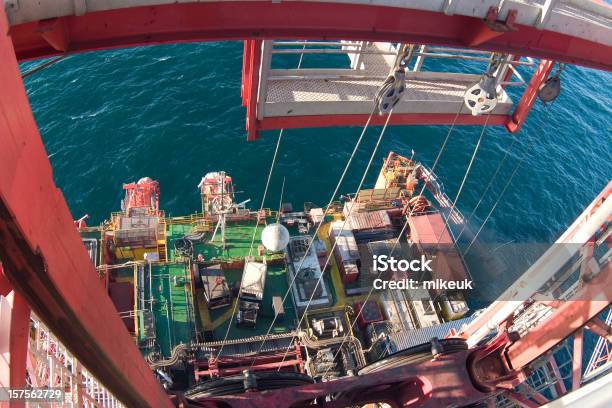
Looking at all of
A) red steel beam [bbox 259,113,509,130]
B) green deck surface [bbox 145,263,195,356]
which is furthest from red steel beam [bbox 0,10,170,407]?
green deck surface [bbox 145,263,195,356]

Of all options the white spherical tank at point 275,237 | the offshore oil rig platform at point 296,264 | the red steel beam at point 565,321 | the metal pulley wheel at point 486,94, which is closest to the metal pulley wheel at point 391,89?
the offshore oil rig platform at point 296,264

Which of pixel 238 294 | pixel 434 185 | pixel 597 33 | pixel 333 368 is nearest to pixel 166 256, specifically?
pixel 238 294

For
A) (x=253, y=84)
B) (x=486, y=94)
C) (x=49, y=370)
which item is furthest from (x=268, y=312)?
(x=49, y=370)

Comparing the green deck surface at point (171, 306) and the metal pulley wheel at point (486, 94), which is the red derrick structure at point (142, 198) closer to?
the green deck surface at point (171, 306)

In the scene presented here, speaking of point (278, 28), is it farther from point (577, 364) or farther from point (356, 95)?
point (577, 364)

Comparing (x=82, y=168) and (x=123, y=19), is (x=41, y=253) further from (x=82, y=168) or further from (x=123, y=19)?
(x=82, y=168)

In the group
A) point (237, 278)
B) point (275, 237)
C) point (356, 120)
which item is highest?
point (275, 237)
